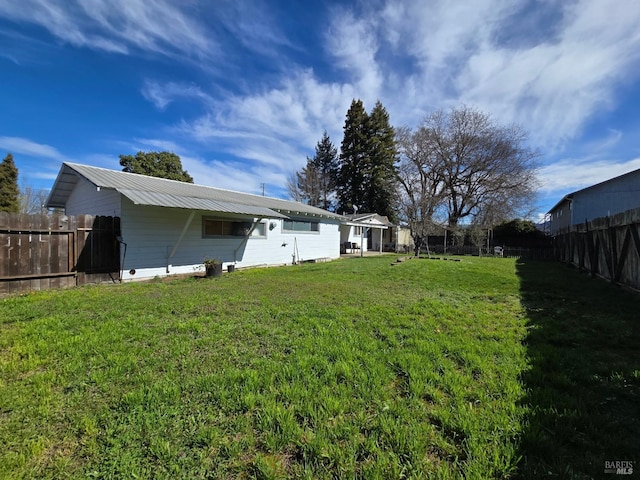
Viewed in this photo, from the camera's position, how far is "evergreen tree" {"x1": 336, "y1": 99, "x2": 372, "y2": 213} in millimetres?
32688

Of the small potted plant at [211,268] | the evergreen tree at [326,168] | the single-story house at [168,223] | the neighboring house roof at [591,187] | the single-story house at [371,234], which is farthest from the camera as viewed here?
the evergreen tree at [326,168]

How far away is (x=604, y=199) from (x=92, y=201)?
2500 centimetres

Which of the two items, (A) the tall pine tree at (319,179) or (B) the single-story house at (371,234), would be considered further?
(A) the tall pine tree at (319,179)

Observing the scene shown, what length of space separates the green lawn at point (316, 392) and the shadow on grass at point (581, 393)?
14 mm

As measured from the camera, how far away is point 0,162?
19234 millimetres

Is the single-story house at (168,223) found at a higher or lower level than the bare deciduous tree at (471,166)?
lower

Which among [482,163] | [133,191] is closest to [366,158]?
[482,163]

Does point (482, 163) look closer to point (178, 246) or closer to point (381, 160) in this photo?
point (381, 160)

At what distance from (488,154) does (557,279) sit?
2082 centimetres

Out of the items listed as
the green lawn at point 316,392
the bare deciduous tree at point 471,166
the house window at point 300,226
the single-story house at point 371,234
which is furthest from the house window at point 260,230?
the bare deciduous tree at point 471,166

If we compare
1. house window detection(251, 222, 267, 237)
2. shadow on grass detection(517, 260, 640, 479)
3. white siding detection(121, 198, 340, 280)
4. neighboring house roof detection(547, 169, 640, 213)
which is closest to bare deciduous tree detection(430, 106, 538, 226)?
neighboring house roof detection(547, 169, 640, 213)

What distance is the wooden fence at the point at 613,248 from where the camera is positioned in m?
5.79

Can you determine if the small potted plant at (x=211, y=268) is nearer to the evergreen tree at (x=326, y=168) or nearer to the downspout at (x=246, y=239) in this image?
the downspout at (x=246, y=239)

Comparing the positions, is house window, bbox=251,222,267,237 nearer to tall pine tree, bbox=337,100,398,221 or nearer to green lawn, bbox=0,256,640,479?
green lawn, bbox=0,256,640,479
